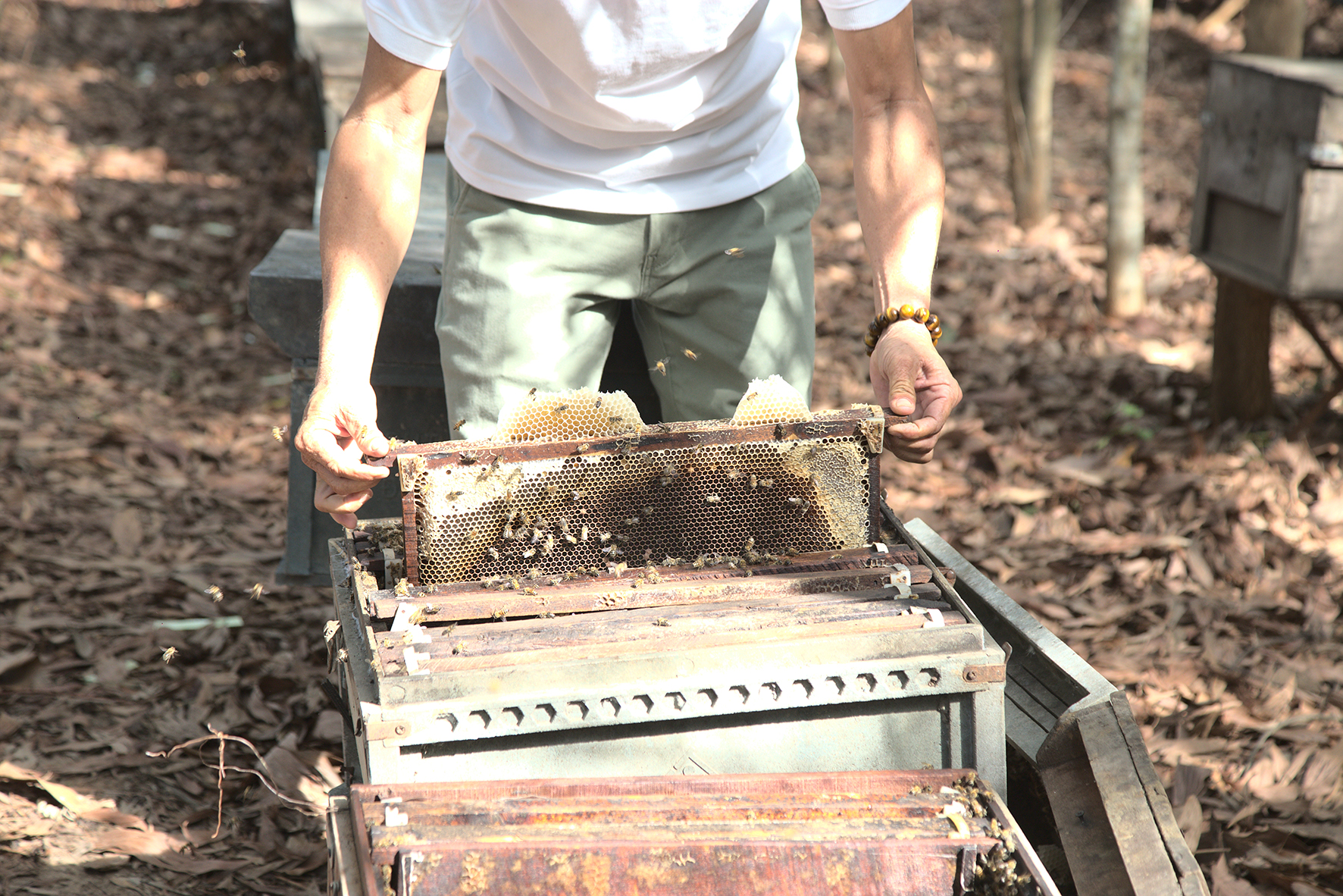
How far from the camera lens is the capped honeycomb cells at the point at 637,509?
1.63 meters

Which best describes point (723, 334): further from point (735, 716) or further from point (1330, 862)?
point (1330, 862)

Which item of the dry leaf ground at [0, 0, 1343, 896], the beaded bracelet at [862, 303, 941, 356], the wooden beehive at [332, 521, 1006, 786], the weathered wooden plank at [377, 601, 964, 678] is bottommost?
the dry leaf ground at [0, 0, 1343, 896]

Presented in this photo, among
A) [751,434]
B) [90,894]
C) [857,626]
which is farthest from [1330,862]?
[90,894]

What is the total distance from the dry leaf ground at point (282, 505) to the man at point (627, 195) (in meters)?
1.20

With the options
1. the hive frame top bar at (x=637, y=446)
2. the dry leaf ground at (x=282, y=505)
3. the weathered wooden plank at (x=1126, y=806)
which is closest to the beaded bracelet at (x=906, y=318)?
the hive frame top bar at (x=637, y=446)

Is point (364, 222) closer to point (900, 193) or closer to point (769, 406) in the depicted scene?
point (769, 406)

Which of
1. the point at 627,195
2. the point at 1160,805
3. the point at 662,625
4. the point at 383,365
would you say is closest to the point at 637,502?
the point at 662,625

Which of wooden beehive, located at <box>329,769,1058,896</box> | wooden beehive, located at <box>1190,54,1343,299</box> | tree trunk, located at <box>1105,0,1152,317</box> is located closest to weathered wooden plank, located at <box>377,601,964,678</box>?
wooden beehive, located at <box>329,769,1058,896</box>

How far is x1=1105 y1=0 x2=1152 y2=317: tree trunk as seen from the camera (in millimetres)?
4699

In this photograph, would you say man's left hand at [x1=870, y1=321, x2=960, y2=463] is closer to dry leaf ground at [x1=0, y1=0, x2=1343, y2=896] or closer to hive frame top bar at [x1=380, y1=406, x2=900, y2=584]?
hive frame top bar at [x1=380, y1=406, x2=900, y2=584]

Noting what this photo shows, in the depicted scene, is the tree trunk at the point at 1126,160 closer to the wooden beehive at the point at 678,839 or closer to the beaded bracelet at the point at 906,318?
the beaded bracelet at the point at 906,318

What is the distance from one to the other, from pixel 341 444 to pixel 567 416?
320 millimetres

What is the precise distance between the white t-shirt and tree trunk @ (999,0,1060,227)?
166 inches

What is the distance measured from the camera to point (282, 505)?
13.0 feet
